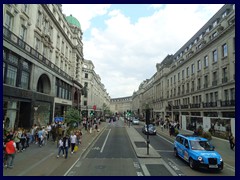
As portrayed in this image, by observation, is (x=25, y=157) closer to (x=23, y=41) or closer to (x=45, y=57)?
(x=23, y=41)

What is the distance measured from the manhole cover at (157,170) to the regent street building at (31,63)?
14.9 meters

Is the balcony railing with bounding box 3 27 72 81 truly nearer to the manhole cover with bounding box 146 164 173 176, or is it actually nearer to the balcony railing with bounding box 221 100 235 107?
the manhole cover with bounding box 146 164 173 176

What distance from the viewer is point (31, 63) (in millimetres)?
22922

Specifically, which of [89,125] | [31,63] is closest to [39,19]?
[31,63]

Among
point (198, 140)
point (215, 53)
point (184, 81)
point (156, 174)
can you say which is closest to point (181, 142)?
point (198, 140)

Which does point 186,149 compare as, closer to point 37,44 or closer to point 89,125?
point 89,125

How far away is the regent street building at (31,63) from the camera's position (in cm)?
1845

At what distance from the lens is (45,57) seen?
91.1 ft

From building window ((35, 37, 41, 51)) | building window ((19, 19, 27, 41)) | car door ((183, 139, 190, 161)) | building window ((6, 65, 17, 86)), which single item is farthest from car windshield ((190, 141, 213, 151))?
building window ((35, 37, 41, 51))

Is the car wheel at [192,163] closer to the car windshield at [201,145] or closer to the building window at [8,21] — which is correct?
the car windshield at [201,145]

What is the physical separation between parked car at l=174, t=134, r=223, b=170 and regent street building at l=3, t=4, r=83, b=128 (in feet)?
53.9

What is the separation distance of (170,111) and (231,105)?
3013 cm

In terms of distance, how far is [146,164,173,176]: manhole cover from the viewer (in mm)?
10032

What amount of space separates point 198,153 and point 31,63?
2107 cm
